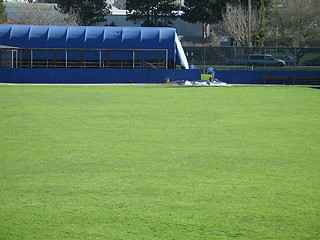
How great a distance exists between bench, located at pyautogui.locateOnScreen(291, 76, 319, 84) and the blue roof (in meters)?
10.9

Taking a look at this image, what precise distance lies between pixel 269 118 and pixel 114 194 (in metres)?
11.5

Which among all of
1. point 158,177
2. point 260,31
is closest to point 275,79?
point 260,31

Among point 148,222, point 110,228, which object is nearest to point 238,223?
point 148,222

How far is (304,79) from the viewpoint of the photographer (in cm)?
4316

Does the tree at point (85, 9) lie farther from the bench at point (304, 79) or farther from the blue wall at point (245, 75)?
the bench at point (304, 79)

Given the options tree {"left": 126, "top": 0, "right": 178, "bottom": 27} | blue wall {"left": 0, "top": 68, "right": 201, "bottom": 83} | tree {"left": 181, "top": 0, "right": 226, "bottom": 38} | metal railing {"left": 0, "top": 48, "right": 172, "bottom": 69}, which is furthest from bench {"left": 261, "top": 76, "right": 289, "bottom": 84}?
tree {"left": 126, "top": 0, "right": 178, "bottom": 27}

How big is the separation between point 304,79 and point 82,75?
59.0ft

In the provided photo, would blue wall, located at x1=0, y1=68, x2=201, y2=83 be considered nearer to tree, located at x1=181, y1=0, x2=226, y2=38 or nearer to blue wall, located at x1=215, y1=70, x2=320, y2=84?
blue wall, located at x1=215, y1=70, x2=320, y2=84

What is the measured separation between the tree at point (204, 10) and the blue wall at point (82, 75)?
39.5 meters

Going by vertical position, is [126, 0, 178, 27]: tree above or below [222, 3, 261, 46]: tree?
above

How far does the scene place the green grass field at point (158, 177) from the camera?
6.55m

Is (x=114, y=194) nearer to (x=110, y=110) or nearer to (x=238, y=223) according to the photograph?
(x=238, y=223)

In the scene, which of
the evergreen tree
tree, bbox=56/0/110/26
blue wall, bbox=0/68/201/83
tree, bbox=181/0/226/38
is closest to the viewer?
blue wall, bbox=0/68/201/83

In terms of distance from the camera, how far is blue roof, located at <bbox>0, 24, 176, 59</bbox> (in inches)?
1827
